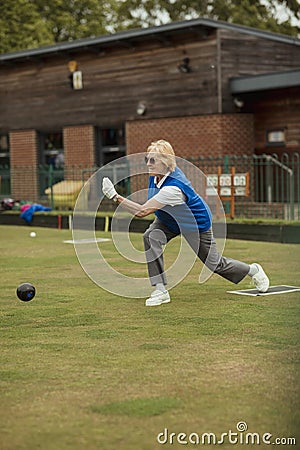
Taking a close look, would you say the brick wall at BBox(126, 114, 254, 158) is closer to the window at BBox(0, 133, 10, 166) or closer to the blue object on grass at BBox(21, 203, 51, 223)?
the blue object on grass at BBox(21, 203, 51, 223)

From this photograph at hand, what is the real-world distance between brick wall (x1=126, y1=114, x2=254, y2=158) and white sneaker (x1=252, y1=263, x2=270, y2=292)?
15889 mm

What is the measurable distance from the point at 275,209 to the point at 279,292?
482 inches

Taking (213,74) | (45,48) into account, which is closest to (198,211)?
(213,74)

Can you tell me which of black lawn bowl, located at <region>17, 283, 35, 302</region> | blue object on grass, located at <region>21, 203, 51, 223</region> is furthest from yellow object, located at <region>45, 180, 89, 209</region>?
black lawn bowl, located at <region>17, 283, 35, 302</region>

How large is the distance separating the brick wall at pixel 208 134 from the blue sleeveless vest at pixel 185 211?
16445 millimetres

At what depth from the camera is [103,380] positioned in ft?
20.8

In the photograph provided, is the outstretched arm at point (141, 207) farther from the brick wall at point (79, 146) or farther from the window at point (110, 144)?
the brick wall at point (79, 146)

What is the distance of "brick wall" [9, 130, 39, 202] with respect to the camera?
31203 mm

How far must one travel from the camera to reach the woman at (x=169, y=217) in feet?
30.9

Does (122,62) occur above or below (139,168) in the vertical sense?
above

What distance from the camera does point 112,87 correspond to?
29.2m

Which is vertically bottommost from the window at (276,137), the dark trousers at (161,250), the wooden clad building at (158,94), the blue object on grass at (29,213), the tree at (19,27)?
the blue object on grass at (29,213)

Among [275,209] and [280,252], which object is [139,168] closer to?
[275,209]

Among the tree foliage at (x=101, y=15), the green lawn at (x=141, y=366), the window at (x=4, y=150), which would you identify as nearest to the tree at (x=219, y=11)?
the tree foliage at (x=101, y=15)
